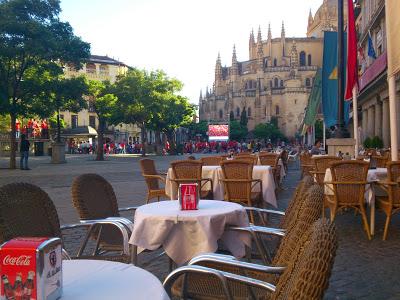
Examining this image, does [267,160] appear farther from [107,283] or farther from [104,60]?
[104,60]

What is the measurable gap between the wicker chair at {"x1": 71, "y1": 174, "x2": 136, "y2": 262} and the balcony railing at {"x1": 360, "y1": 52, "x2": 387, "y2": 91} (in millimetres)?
16866

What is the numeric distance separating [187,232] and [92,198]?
1.18m

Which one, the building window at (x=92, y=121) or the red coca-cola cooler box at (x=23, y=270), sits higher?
the building window at (x=92, y=121)

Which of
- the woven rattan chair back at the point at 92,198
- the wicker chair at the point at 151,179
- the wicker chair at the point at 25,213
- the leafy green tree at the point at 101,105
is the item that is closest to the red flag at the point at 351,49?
the wicker chair at the point at 151,179

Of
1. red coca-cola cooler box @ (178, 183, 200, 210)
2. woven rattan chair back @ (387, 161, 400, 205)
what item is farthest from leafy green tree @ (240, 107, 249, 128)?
red coca-cola cooler box @ (178, 183, 200, 210)

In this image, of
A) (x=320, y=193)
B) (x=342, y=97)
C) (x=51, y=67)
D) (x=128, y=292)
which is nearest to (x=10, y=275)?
(x=128, y=292)

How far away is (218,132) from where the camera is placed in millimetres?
54906

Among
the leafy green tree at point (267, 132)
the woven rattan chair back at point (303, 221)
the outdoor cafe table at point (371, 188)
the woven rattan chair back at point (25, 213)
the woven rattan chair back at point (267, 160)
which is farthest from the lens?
the leafy green tree at point (267, 132)

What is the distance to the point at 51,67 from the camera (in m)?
24.5

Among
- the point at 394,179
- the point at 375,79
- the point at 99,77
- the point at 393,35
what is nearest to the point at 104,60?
the point at 99,77

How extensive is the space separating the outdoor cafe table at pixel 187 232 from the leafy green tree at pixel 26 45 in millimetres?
20471

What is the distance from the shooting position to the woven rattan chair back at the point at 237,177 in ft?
23.7

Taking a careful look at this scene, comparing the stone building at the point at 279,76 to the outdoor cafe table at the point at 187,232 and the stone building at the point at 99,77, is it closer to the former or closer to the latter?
the stone building at the point at 99,77

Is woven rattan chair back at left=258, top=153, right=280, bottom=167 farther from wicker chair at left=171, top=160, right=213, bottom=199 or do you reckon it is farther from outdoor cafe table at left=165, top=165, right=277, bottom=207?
wicker chair at left=171, top=160, right=213, bottom=199
